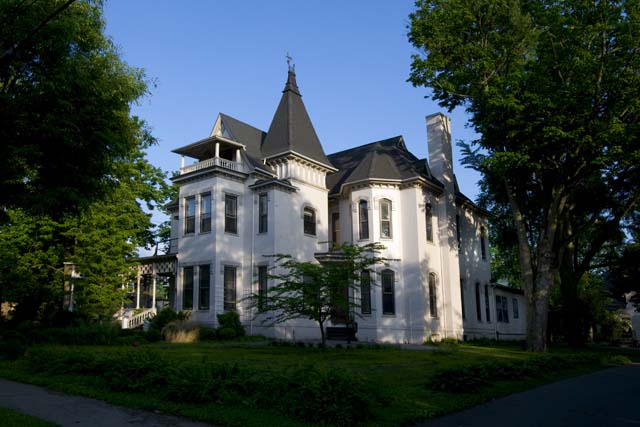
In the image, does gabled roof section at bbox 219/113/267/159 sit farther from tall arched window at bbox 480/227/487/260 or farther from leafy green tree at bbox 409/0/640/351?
tall arched window at bbox 480/227/487/260

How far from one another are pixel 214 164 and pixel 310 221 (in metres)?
6.04

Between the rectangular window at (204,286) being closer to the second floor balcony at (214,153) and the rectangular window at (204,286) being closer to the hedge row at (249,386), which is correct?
the second floor balcony at (214,153)

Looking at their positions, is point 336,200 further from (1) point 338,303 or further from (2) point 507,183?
(1) point 338,303

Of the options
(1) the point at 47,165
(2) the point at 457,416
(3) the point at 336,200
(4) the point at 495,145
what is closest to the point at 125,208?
(3) the point at 336,200

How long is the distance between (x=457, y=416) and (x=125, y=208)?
90.1ft

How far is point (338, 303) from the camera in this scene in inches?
666

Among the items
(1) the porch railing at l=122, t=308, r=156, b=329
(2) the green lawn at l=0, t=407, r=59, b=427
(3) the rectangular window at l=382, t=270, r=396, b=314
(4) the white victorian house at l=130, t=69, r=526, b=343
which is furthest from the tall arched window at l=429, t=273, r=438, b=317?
(2) the green lawn at l=0, t=407, r=59, b=427

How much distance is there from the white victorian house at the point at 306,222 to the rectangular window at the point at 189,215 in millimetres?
56

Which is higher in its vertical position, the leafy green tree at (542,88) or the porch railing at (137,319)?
the leafy green tree at (542,88)

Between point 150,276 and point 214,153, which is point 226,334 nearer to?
point 150,276

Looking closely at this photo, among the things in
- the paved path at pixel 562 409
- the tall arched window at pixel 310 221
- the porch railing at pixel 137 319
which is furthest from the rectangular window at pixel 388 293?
the porch railing at pixel 137 319

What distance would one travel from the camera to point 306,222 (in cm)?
2775

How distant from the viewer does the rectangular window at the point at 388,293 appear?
2567 cm

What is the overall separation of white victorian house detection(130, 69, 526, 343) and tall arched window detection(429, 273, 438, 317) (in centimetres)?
5
